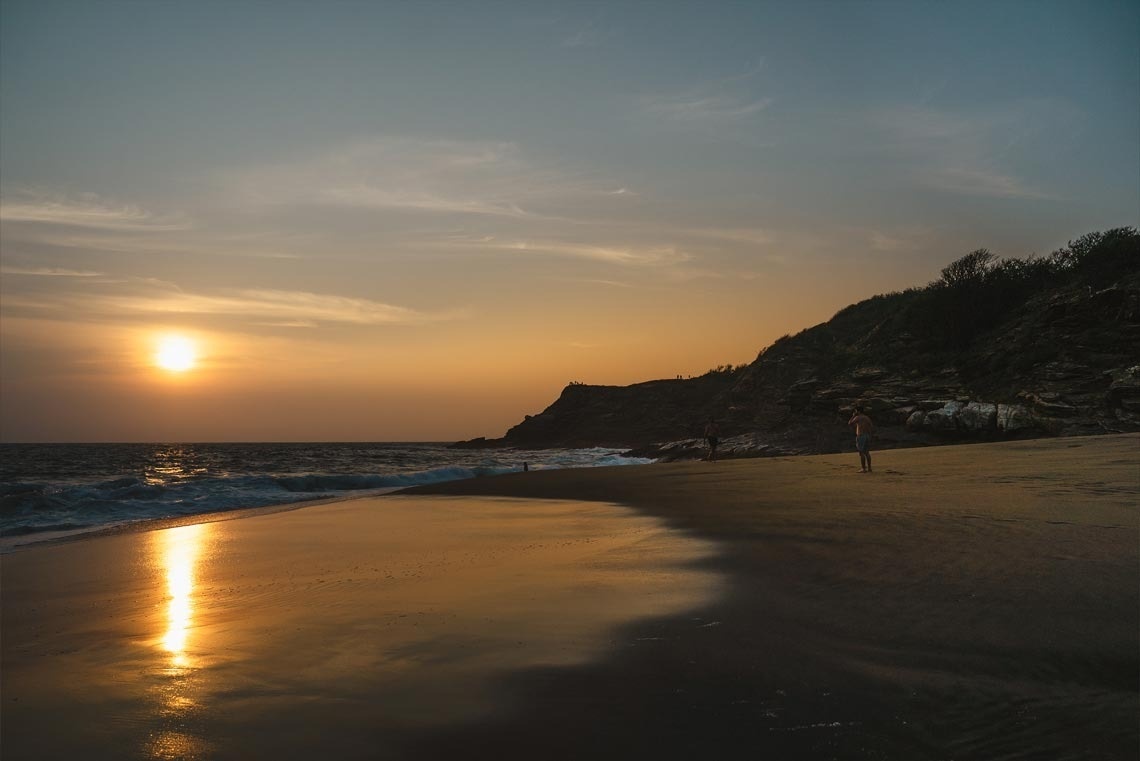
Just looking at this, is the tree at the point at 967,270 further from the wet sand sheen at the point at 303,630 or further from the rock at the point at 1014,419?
the wet sand sheen at the point at 303,630

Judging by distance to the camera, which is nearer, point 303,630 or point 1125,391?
point 303,630

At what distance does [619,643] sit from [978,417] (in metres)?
27.1

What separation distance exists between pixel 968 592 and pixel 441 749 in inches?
175

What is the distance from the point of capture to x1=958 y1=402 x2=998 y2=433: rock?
A: 2720 centimetres

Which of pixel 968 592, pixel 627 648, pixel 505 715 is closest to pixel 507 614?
pixel 627 648

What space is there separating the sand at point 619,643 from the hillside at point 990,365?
18889 millimetres

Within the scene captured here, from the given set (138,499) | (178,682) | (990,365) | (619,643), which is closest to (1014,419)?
(990,365)

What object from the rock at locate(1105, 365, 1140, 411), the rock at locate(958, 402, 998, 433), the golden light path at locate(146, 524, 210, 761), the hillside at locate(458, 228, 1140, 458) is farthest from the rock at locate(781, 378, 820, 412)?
the golden light path at locate(146, 524, 210, 761)

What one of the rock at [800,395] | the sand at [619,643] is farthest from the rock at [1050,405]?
the sand at [619,643]

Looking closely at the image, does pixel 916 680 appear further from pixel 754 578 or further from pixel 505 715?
pixel 754 578

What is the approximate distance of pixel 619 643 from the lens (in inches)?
207

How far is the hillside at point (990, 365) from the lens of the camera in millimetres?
27000

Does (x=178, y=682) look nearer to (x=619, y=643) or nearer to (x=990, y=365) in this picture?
(x=619, y=643)

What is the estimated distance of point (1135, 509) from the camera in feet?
28.5
